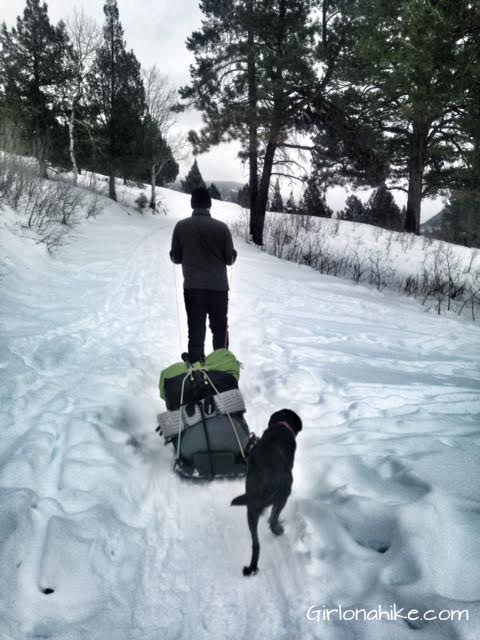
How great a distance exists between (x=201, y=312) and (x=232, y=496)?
1901mm

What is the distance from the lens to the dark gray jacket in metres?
3.45

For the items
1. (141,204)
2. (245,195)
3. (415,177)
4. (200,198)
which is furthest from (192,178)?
(200,198)

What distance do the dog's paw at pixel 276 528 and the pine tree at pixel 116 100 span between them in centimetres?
2455

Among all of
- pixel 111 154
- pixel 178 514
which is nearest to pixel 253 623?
pixel 178 514

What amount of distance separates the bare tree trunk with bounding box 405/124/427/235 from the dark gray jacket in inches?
650

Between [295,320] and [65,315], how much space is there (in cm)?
→ 365

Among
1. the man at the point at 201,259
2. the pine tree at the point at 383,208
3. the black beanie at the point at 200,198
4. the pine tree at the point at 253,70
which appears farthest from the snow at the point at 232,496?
the pine tree at the point at 383,208

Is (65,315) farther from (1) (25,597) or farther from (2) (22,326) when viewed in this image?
(1) (25,597)

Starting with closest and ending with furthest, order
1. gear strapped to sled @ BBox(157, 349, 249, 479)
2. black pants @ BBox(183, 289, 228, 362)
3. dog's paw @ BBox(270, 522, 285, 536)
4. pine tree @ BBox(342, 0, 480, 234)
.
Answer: dog's paw @ BBox(270, 522, 285, 536) → gear strapped to sled @ BBox(157, 349, 249, 479) → black pants @ BBox(183, 289, 228, 362) → pine tree @ BBox(342, 0, 480, 234)

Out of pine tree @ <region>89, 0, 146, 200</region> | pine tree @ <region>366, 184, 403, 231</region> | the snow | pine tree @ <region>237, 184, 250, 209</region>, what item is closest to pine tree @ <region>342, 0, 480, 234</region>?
the snow

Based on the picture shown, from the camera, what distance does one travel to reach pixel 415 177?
1700 cm

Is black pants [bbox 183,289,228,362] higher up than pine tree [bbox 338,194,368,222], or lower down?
lower down

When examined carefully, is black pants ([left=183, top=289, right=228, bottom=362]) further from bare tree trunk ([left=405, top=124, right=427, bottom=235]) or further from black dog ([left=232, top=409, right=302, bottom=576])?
bare tree trunk ([left=405, top=124, right=427, bottom=235])

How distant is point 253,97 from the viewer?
1081 cm
